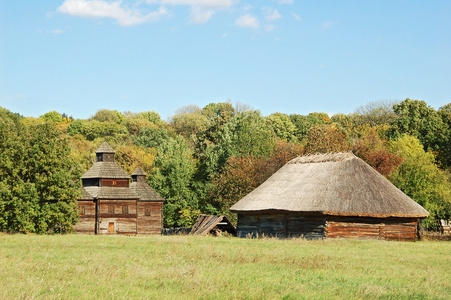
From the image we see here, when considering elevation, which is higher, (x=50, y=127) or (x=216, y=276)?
(x=50, y=127)

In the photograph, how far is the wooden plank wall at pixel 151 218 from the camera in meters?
63.1

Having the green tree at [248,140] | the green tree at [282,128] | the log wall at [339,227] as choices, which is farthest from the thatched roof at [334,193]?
the green tree at [282,128]

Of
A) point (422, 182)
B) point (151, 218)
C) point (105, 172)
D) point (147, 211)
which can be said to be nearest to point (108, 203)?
point (105, 172)

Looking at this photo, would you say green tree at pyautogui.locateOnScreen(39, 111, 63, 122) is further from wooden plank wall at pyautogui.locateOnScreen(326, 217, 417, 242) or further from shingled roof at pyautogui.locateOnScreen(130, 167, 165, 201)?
wooden plank wall at pyautogui.locateOnScreen(326, 217, 417, 242)

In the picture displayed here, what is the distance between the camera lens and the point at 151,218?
2506 inches

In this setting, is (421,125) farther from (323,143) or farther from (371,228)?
(371,228)

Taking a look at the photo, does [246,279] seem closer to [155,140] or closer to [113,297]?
[113,297]

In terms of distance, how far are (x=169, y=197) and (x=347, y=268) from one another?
49696 mm

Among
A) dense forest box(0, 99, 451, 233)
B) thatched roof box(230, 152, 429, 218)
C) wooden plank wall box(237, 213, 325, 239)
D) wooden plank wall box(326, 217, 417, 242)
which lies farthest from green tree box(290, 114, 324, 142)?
wooden plank wall box(326, 217, 417, 242)

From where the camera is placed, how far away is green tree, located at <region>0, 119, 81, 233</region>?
142 feet

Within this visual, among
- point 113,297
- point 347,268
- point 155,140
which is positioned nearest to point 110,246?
point 347,268

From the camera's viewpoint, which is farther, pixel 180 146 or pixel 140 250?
pixel 180 146

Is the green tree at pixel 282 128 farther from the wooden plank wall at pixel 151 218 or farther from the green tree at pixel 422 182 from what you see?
the green tree at pixel 422 182

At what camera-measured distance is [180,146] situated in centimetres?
7562
